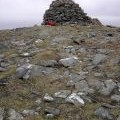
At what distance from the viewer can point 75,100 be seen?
42.5 feet

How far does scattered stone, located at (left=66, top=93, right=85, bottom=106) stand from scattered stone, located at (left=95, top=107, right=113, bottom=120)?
72 centimetres

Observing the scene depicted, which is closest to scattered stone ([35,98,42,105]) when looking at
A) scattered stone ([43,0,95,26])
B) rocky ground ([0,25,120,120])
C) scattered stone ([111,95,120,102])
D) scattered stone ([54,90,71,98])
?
rocky ground ([0,25,120,120])

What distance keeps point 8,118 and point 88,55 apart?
657 centimetres

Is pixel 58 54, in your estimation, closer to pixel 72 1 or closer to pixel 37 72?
pixel 37 72

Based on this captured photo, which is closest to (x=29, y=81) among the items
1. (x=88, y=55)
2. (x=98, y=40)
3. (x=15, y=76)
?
(x=15, y=76)

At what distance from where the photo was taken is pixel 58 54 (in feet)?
57.1

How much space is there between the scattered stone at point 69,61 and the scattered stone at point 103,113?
157 inches

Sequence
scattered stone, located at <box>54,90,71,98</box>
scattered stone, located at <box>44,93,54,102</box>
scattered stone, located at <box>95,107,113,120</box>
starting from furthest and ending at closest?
1. scattered stone, located at <box>54,90,71,98</box>
2. scattered stone, located at <box>44,93,54,102</box>
3. scattered stone, located at <box>95,107,113,120</box>

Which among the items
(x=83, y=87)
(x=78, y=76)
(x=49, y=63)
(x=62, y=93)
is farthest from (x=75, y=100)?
(x=49, y=63)

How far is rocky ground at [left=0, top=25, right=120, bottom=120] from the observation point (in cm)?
1244

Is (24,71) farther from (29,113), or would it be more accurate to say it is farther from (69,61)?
(29,113)

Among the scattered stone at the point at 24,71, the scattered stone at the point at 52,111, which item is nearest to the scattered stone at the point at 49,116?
the scattered stone at the point at 52,111

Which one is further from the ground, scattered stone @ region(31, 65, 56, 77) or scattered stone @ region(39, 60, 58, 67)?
scattered stone @ region(39, 60, 58, 67)

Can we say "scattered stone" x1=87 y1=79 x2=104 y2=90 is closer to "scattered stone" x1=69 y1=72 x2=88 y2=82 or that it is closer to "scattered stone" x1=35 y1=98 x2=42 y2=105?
"scattered stone" x1=69 y1=72 x2=88 y2=82
